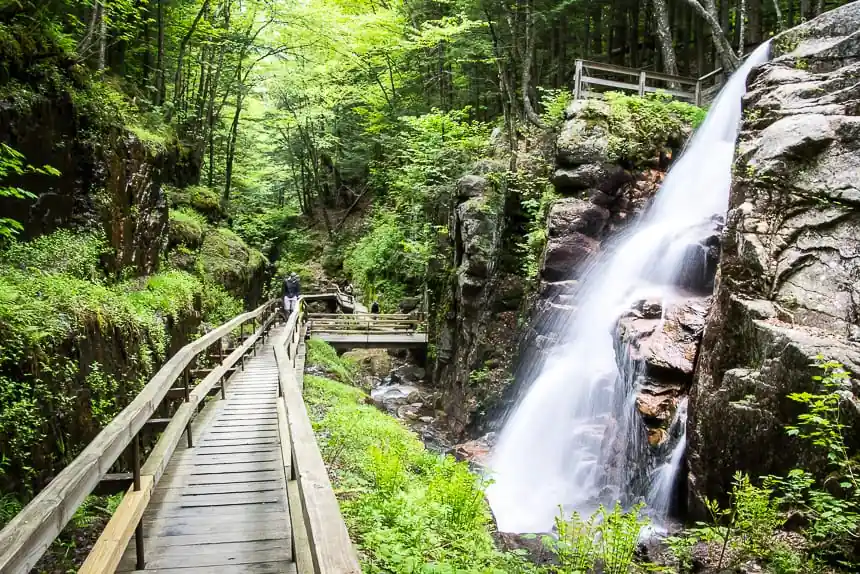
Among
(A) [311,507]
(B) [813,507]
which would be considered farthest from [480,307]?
(A) [311,507]

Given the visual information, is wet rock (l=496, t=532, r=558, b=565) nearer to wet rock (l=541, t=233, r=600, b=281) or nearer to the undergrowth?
the undergrowth

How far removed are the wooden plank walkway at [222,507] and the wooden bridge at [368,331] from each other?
11.2 m

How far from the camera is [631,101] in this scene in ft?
54.2

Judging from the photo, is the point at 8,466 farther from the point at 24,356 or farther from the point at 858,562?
the point at 858,562

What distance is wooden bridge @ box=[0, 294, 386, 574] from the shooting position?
2.39 m

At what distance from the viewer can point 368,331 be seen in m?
19.4

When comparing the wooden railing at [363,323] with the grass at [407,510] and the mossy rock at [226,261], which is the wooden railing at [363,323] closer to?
the mossy rock at [226,261]

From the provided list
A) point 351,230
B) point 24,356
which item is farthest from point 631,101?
point 351,230

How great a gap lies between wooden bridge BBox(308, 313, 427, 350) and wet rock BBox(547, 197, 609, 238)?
7.19 m

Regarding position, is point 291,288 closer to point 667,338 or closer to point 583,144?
point 583,144

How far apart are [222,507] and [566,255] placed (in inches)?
443

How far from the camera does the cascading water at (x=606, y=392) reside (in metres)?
9.37

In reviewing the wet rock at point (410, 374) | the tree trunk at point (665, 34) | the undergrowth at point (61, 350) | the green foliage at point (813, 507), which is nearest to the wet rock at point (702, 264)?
the green foliage at point (813, 507)

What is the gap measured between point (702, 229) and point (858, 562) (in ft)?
26.5
